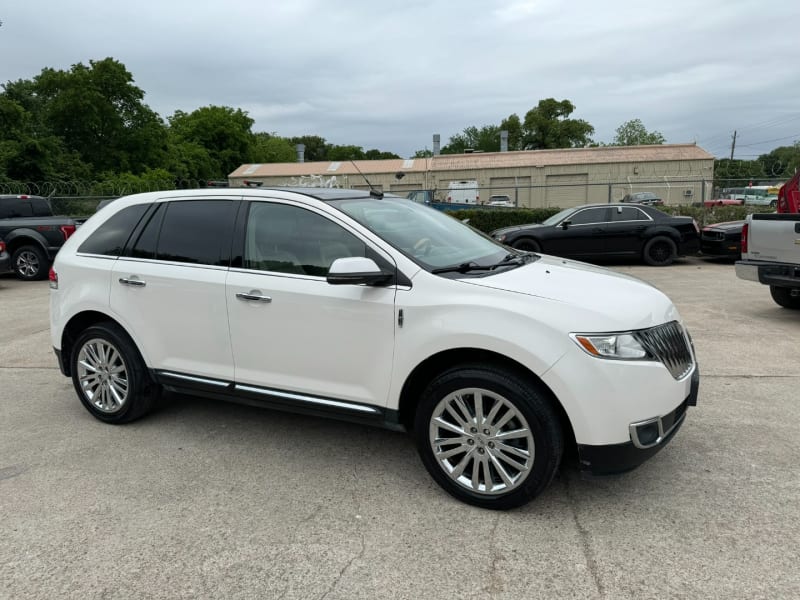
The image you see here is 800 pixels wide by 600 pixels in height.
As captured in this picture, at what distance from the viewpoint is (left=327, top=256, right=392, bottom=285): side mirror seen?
3.20 meters

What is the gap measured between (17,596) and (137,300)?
2100mm

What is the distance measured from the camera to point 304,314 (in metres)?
3.55

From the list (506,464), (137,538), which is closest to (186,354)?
(137,538)

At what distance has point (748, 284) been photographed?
1095 centimetres

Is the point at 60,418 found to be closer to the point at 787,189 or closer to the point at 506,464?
the point at 506,464

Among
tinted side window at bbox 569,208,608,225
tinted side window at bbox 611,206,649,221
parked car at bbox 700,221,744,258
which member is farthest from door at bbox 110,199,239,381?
parked car at bbox 700,221,744,258

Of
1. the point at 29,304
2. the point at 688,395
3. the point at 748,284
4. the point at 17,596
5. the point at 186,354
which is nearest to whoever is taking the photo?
the point at 17,596

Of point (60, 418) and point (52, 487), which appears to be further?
point (60, 418)

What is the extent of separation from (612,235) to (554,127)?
65.7m

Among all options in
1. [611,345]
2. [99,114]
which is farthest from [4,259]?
[99,114]

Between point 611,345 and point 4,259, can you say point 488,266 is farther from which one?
point 4,259

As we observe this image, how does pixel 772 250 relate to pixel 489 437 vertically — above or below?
above

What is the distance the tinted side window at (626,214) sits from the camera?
13983 millimetres

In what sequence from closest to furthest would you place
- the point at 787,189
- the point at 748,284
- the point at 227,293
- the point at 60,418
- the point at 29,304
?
the point at 227,293, the point at 60,418, the point at 787,189, the point at 29,304, the point at 748,284
